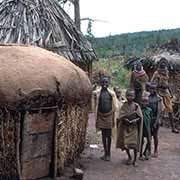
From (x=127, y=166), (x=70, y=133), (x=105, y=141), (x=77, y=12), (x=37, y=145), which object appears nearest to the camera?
(x=37, y=145)

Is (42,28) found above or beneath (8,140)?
above

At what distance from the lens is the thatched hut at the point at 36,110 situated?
649cm

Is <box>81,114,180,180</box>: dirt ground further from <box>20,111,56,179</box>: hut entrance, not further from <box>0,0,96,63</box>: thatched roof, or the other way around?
<box>0,0,96,63</box>: thatched roof

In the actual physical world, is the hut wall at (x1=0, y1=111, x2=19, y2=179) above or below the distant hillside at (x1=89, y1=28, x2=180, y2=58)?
below

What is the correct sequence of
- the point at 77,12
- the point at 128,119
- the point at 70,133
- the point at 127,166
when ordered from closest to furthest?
the point at 70,133
the point at 128,119
the point at 127,166
the point at 77,12

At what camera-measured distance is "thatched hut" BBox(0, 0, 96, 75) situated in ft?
34.3

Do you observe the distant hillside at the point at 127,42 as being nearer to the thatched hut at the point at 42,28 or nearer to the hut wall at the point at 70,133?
the thatched hut at the point at 42,28

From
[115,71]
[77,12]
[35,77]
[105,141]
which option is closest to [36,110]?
[35,77]

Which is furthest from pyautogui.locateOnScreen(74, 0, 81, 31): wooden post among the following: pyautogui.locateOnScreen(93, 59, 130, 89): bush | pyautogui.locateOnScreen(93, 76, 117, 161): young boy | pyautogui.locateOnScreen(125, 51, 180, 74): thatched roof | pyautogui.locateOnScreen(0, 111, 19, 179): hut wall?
pyautogui.locateOnScreen(0, 111, 19, 179): hut wall

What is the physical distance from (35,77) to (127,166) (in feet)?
9.22

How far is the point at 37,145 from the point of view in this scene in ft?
22.3

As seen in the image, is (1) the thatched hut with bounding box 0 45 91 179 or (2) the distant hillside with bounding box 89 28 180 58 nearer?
(1) the thatched hut with bounding box 0 45 91 179

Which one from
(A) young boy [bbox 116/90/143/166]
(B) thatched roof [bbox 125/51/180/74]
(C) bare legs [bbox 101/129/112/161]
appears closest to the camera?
(A) young boy [bbox 116/90/143/166]

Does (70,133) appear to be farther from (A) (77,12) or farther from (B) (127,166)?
(A) (77,12)
